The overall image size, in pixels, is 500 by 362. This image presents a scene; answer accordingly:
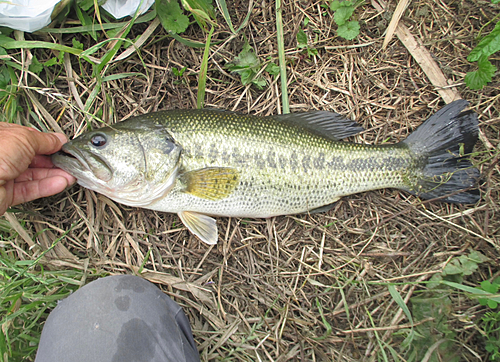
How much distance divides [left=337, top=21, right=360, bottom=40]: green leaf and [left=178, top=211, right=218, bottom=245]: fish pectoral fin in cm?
255

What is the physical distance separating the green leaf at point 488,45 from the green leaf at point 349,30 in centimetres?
127

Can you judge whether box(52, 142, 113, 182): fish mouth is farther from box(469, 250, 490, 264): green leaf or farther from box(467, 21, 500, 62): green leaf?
box(467, 21, 500, 62): green leaf

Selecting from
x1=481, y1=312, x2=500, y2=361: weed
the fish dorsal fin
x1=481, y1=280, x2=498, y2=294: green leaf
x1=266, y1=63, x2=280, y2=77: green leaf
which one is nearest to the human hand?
x1=266, y1=63, x2=280, y2=77: green leaf

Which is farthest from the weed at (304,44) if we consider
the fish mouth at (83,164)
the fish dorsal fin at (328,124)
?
the fish mouth at (83,164)

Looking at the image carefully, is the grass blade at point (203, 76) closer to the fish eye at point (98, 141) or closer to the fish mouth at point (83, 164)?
the fish eye at point (98, 141)

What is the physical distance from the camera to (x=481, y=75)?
3141 millimetres

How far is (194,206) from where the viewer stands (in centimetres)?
305

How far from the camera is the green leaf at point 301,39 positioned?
11.1 feet

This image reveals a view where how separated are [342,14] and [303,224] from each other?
241cm

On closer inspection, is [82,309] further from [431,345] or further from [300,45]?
[300,45]

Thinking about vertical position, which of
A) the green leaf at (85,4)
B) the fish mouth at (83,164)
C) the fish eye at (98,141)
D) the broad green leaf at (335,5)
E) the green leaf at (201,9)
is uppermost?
the green leaf at (85,4)

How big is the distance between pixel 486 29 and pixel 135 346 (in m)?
4.89

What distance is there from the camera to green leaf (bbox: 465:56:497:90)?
10.2 feet

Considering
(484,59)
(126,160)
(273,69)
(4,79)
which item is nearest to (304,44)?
(273,69)
